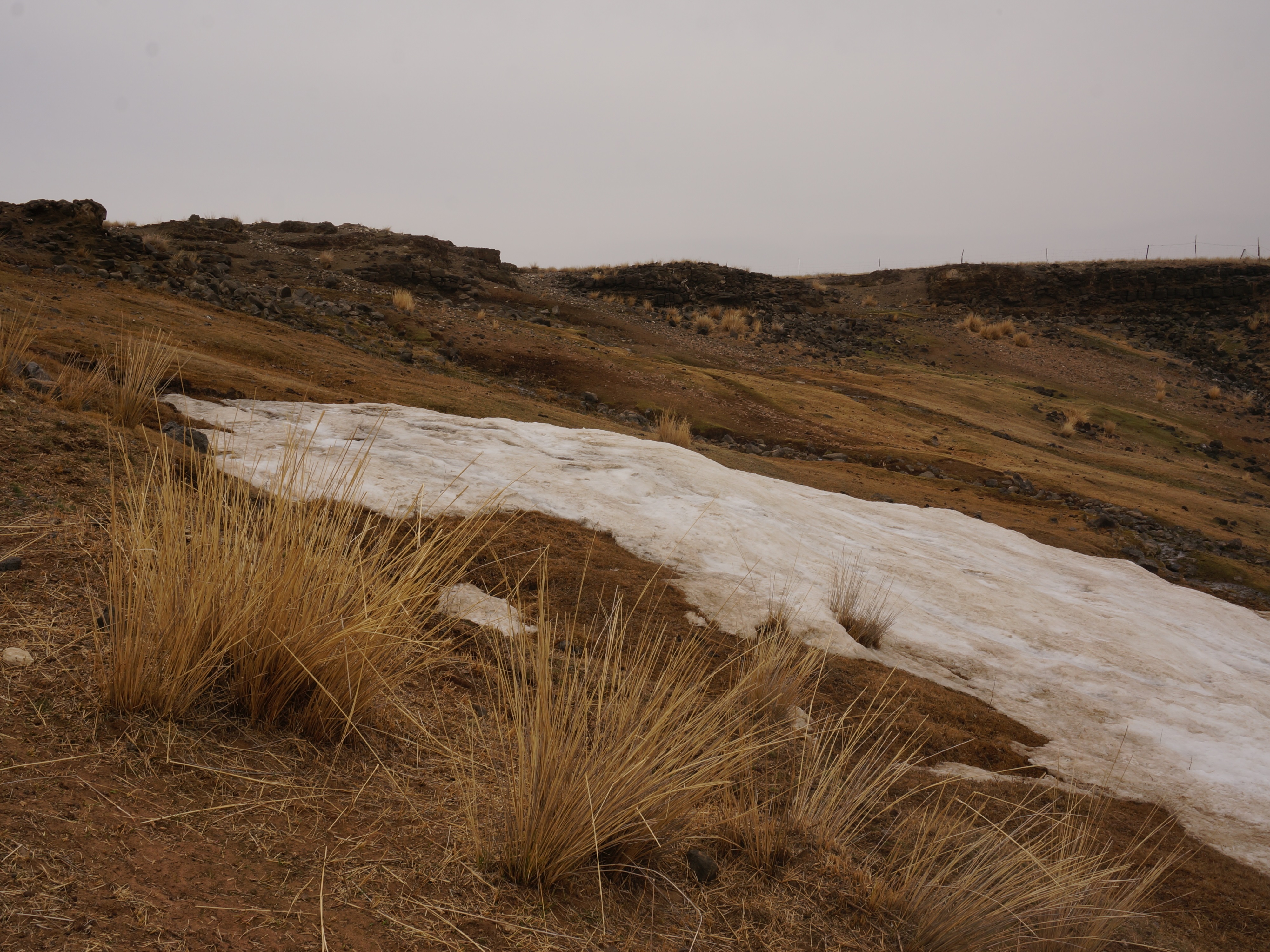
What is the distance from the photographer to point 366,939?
1750 mm

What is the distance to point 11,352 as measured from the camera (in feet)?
16.5

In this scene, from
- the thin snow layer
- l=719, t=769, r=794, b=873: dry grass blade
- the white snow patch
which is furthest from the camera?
the thin snow layer

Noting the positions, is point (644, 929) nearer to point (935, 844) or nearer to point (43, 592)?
point (935, 844)

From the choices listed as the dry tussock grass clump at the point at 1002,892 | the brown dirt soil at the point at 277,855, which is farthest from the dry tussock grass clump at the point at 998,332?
the dry tussock grass clump at the point at 1002,892

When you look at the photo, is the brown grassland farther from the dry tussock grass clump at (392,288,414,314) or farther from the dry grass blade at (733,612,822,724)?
the dry tussock grass clump at (392,288,414,314)

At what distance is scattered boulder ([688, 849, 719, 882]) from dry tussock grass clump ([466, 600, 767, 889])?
0.10 m

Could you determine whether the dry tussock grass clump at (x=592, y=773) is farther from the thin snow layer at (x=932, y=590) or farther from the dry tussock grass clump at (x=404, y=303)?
the dry tussock grass clump at (x=404, y=303)

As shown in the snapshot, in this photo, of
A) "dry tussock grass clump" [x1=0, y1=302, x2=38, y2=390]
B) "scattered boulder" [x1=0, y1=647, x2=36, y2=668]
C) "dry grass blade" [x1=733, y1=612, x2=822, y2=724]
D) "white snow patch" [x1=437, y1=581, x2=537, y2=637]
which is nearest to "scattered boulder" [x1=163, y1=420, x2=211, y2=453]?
"dry tussock grass clump" [x1=0, y1=302, x2=38, y2=390]

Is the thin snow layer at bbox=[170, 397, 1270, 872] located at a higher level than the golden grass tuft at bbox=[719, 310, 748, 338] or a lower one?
lower

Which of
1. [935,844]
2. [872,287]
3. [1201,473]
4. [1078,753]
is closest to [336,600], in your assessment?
[935,844]

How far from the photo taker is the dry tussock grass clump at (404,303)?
18.1 metres

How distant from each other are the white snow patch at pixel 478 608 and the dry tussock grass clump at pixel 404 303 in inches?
582

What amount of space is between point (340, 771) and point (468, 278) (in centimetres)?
2535

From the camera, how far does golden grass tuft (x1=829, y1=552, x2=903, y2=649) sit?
17.0ft
